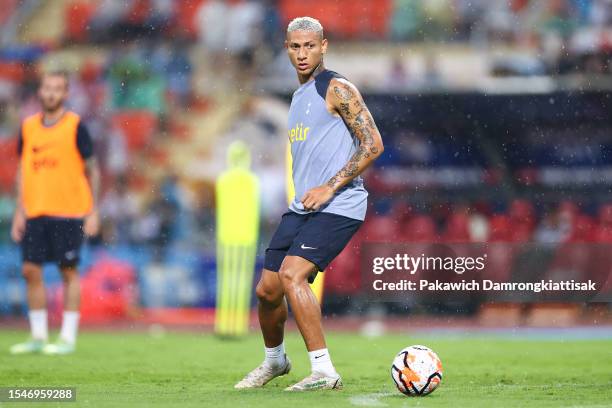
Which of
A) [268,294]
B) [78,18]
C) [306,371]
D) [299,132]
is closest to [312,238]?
[268,294]

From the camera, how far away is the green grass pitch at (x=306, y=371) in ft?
20.9

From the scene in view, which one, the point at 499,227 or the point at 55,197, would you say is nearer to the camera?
the point at 55,197

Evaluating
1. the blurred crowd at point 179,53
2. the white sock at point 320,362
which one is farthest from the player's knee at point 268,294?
the blurred crowd at point 179,53

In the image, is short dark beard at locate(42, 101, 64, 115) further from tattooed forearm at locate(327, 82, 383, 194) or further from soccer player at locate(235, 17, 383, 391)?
tattooed forearm at locate(327, 82, 383, 194)

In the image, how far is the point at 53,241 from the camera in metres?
10.5

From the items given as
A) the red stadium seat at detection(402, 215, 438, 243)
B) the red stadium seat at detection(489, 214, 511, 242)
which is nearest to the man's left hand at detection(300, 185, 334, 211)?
the red stadium seat at detection(402, 215, 438, 243)

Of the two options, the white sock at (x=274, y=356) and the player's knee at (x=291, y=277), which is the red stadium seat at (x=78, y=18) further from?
the player's knee at (x=291, y=277)

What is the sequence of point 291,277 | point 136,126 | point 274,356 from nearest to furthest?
point 291,277
point 274,356
point 136,126

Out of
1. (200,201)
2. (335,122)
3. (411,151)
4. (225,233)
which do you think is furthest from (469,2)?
(335,122)

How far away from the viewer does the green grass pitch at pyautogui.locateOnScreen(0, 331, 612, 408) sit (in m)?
6.38

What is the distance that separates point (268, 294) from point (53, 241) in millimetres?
4174

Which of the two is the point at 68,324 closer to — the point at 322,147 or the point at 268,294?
the point at 268,294

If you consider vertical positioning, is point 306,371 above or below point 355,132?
below

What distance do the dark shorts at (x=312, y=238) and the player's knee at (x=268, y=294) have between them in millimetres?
106
